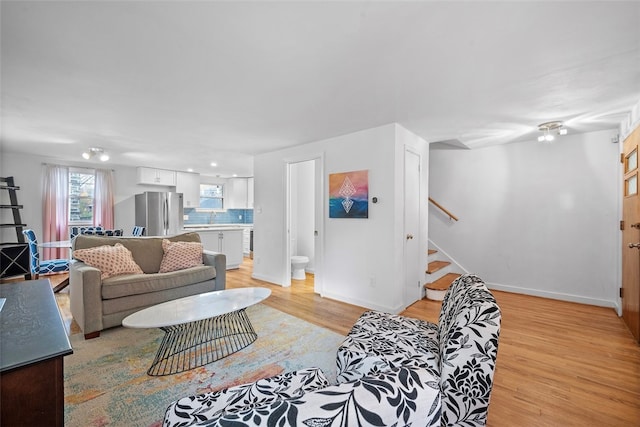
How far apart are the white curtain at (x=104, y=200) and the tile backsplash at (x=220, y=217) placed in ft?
5.75

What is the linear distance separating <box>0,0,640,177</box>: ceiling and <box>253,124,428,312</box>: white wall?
277 mm

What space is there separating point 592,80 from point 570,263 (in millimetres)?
2709

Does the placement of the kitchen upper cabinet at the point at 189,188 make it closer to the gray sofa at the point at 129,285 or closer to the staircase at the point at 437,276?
the gray sofa at the point at 129,285

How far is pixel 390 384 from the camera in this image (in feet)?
2.09

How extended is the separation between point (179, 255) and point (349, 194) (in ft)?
7.59

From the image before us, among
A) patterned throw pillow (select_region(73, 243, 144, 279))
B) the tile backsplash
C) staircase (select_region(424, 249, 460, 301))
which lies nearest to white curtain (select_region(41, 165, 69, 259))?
the tile backsplash

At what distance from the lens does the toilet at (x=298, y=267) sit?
4977 mm

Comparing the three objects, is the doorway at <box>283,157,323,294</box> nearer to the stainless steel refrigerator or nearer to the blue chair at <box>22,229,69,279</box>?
the stainless steel refrigerator

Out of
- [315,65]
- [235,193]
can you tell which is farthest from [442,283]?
[235,193]

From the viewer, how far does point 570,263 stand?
382cm

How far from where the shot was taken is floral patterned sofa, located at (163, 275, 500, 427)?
22.2 inches

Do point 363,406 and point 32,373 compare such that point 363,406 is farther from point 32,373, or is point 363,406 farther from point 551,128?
point 551,128

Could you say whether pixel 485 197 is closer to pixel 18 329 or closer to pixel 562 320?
pixel 562 320

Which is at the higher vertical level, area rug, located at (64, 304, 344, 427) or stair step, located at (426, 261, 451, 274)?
stair step, located at (426, 261, 451, 274)
